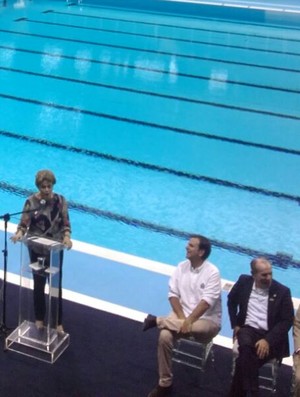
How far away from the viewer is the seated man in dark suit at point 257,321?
123 inches

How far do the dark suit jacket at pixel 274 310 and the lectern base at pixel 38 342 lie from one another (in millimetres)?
1086

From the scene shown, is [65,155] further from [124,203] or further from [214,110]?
[214,110]

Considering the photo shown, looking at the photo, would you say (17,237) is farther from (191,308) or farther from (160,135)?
(160,135)

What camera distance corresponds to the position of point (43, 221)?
12.0 feet

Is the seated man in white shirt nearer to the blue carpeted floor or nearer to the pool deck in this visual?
the blue carpeted floor

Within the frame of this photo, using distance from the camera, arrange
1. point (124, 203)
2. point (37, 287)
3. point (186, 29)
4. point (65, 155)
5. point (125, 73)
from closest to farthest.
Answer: point (37, 287) < point (124, 203) < point (65, 155) < point (125, 73) < point (186, 29)

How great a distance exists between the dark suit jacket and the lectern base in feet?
3.56

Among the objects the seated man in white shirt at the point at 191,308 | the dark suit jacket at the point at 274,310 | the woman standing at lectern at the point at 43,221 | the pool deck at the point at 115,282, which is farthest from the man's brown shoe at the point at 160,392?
the woman standing at lectern at the point at 43,221

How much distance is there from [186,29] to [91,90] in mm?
5570

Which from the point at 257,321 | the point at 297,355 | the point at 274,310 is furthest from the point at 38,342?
the point at 297,355

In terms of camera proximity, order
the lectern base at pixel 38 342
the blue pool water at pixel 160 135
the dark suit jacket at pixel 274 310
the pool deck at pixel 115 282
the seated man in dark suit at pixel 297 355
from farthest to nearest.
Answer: the blue pool water at pixel 160 135 < the pool deck at pixel 115 282 < the lectern base at pixel 38 342 < the dark suit jacket at pixel 274 310 < the seated man in dark suit at pixel 297 355

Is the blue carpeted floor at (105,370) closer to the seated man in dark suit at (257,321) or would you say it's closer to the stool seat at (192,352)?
the stool seat at (192,352)

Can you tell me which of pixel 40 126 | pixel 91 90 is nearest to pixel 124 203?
pixel 40 126

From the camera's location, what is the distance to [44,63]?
34.4ft
